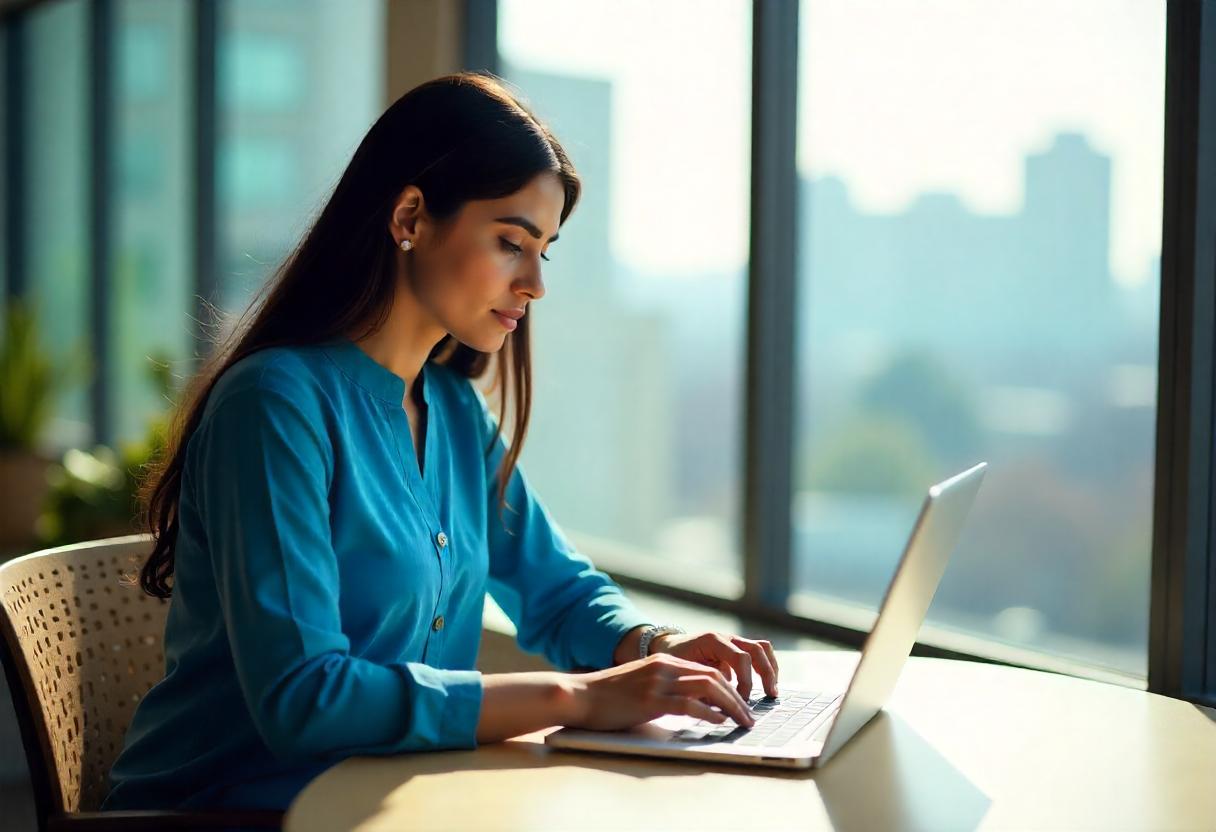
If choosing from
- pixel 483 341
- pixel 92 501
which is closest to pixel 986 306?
pixel 483 341

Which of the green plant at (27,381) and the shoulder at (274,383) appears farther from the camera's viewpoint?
the green plant at (27,381)

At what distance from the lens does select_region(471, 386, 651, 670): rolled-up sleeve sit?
5.68 feet

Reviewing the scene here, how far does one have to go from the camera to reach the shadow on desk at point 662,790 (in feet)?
3.53

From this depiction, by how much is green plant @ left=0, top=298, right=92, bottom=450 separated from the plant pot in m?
0.11

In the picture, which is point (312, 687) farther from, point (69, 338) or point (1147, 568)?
point (69, 338)

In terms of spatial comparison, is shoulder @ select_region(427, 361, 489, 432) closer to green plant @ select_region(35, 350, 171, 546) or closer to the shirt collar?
the shirt collar

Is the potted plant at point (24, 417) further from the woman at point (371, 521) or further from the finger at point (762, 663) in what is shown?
the finger at point (762, 663)

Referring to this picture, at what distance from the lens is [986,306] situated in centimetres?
261

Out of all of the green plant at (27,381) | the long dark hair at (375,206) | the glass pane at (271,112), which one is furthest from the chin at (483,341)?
the green plant at (27,381)

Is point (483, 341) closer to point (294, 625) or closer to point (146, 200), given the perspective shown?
point (294, 625)

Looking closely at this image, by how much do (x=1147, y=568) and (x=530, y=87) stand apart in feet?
6.63

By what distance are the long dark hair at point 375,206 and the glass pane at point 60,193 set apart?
4.25 m

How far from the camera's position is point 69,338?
5.88 metres

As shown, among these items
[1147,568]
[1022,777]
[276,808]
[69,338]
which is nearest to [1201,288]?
[1147,568]
